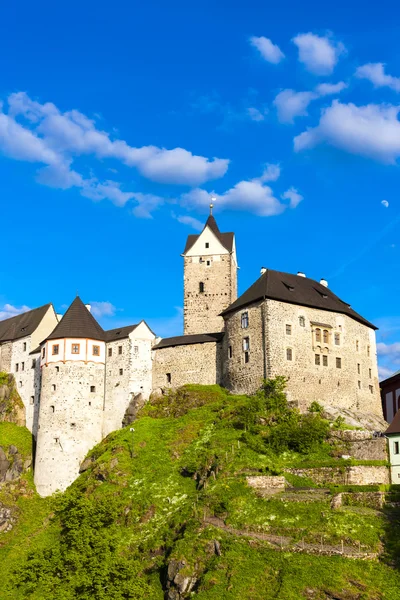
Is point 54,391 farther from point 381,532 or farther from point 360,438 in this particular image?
point 381,532

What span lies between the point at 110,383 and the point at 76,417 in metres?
4.83

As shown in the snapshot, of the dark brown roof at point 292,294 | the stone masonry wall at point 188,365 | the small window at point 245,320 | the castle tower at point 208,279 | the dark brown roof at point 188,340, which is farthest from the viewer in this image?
the castle tower at point 208,279

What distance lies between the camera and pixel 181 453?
2276 inches

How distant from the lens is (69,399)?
69.1 meters

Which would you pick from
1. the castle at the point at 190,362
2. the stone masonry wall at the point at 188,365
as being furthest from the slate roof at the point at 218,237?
the stone masonry wall at the point at 188,365

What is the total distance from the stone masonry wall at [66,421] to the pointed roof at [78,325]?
9.07 feet

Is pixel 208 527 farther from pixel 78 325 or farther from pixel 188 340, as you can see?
pixel 78 325

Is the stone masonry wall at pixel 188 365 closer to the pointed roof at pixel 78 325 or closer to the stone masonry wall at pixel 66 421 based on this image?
the stone masonry wall at pixel 66 421

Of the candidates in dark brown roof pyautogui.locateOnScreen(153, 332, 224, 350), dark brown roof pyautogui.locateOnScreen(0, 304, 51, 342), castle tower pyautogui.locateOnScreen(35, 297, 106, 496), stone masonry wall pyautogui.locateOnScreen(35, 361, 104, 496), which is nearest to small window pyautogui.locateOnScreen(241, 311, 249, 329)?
dark brown roof pyautogui.locateOnScreen(153, 332, 224, 350)

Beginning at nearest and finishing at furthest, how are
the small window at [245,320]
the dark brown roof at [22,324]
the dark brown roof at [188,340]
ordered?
1. the small window at [245,320]
2. the dark brown roof at [188,340]
3. the dark brown roof at [22,324]

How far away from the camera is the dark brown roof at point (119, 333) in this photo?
238 feet

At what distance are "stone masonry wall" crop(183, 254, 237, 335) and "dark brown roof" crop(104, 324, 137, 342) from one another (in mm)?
8698

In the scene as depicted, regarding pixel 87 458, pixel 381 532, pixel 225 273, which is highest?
pixel 225 273

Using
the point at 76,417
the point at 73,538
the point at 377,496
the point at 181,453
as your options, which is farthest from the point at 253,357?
the point at 73,538
